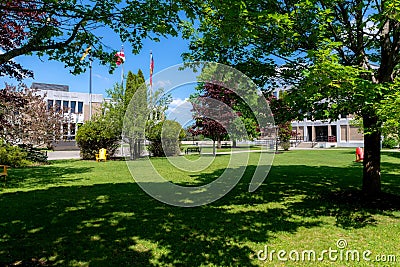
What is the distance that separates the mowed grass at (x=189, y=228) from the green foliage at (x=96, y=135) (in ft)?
44.1

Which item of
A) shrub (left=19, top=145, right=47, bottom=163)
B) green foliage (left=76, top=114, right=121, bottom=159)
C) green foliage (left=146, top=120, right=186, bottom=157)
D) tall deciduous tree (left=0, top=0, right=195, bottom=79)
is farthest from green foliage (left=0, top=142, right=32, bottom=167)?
tall deciduous tree (left=0, top=0, right=195, bottom=79)

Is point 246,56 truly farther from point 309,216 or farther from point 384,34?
point 309,216

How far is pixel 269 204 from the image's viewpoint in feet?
25.2

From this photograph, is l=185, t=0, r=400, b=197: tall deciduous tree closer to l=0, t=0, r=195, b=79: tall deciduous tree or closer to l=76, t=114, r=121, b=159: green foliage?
l=0, t=0, r=195, b=79: tall deciduous tree

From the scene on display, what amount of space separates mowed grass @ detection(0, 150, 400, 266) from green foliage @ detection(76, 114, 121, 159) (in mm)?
13439

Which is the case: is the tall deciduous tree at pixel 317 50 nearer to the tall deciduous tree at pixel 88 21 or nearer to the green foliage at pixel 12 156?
the tall deciduous tree at pixel 88 21

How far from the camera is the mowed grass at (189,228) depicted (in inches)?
170

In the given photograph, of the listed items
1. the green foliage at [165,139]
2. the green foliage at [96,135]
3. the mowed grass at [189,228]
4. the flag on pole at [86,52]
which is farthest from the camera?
the green foliage at [165,139]

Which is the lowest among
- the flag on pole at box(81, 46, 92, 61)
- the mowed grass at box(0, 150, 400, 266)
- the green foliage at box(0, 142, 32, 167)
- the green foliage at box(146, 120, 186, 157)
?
the mowed grass at box(0, 150, 400, 266)

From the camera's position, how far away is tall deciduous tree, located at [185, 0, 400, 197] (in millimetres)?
5109

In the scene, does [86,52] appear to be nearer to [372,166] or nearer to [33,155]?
[372,166]

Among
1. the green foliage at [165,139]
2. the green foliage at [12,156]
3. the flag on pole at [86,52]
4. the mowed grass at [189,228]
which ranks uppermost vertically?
the flag on pole at [86,52]

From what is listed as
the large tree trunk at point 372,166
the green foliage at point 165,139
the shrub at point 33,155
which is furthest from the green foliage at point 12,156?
the large tree trunk at point 372,166

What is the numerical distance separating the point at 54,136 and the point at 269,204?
2113 cm
